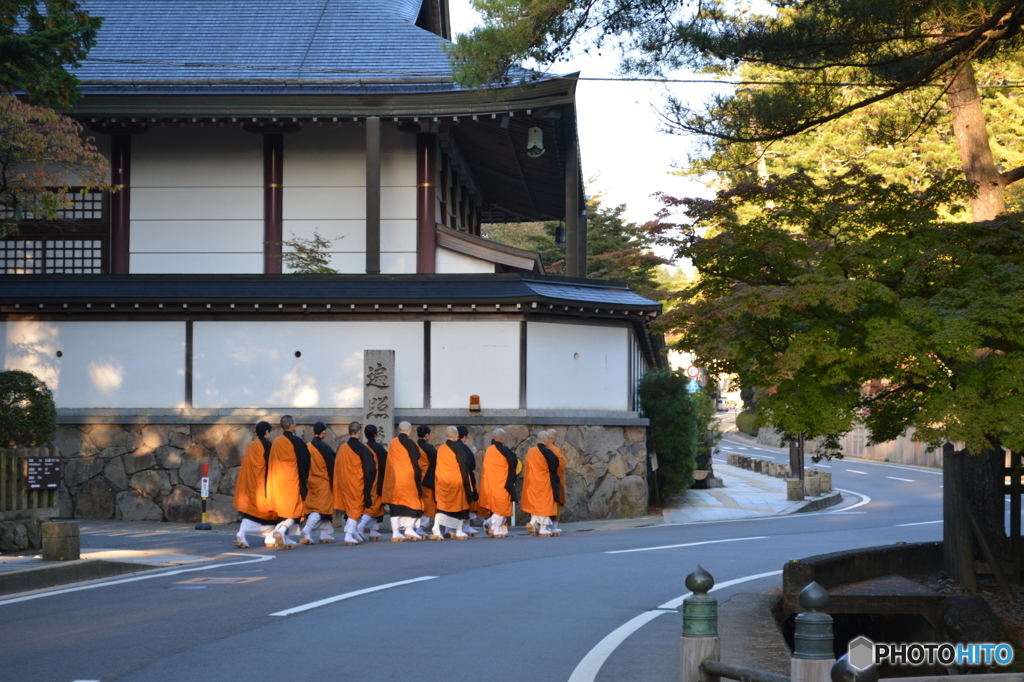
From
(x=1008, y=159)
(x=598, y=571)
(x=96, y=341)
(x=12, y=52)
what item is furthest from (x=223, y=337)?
(x=1008, y=159)

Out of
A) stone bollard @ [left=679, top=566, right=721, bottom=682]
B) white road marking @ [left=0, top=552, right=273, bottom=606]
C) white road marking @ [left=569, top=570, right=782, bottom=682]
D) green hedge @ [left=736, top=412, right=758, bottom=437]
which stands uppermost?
stone bollard @ [left=679, top=566, right=721, bottom=682]

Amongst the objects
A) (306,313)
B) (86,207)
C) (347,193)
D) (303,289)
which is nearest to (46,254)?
(86,207)

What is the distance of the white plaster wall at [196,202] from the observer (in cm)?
2245

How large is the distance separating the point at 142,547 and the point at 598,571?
673 cm

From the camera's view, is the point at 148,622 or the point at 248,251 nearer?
the point at 148,622

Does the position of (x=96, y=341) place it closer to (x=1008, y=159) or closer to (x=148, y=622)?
(x=148, y=622)

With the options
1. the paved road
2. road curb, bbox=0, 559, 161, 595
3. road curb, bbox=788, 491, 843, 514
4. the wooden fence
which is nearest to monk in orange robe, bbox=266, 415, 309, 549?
the paved road

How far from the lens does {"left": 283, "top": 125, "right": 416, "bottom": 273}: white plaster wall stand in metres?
22.4

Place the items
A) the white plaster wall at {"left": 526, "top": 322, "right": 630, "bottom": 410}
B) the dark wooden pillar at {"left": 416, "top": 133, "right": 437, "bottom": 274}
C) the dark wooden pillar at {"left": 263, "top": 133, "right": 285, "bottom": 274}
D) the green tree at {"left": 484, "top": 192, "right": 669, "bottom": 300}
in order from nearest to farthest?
the white plaster wall at {"left": 526, "top": 322, "right": 630, "bottom": 410} → the dark wooden pillar at {"left": 416, "top": 133, "right": 437, "bottom": 274} → the dark wooden pillar at {"left": 263, "top": 133, "right": 285, "bottom": 274} → the green tree at {"left": 484, "top": 192, "right": 669, "bottom": 300}

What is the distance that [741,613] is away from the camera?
8969 mm

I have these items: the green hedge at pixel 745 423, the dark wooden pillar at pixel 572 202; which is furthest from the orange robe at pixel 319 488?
the green hedge at pixel 745 423

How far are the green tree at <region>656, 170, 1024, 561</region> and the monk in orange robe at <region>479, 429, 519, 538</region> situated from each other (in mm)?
7097

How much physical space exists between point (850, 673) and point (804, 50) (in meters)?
7.30

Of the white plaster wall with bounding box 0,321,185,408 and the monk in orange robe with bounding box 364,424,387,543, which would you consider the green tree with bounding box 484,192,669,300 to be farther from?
the monk in orange robe with bounding box 364,424,387,543
